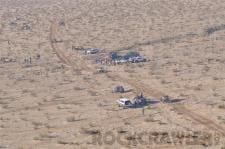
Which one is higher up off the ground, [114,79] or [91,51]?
[91,51]

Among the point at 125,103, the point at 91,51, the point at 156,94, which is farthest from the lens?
the point at 91,51

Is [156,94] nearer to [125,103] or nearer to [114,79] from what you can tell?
[125,103]

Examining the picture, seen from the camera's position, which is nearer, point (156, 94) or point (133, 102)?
point (133, 102)

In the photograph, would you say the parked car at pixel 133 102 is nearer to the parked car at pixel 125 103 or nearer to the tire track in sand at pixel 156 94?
the parked car at pixel 125 103

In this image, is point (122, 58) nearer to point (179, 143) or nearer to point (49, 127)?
point (49, 127)

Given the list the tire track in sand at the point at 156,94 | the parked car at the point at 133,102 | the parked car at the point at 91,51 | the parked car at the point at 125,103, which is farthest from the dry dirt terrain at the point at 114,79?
the parked car at the point at 91,51

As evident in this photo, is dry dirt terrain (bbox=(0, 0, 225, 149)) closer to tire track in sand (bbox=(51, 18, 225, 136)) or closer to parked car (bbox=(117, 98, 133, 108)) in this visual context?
tire track in sand (bbox=(51, 18, 225, 136))

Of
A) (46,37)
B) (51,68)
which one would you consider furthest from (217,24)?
(51,68)

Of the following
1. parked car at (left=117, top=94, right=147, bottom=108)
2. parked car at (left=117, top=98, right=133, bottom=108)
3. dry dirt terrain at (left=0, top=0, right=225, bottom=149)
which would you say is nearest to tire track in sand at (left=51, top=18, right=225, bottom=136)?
dry dirt terrain at (left=0, top=0, right=225, bottom=149)

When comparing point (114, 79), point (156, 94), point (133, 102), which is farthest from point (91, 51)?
point (133, 102)
